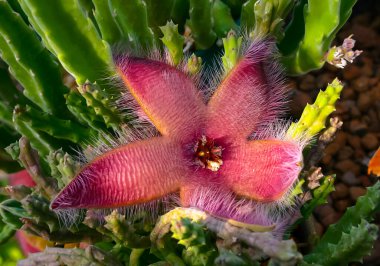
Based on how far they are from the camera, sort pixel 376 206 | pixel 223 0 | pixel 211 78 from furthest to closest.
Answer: pixel 223 0 → pixel 211 78 → pixel 376 206

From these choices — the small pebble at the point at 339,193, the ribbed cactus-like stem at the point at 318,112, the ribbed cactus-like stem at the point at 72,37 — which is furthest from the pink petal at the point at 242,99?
the small pebble at the point at 339,193

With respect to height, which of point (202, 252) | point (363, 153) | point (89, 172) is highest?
point (89, 172)

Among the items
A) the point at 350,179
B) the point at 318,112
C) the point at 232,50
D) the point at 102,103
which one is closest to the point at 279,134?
the point at 318,112

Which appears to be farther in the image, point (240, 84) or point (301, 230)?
point (301, 230)

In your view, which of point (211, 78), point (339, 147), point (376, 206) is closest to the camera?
point (376, 206)

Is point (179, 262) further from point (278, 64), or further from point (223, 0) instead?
point (223, 0)

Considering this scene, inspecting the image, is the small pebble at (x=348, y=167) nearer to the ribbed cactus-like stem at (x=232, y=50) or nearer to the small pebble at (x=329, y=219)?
the small pebble at (x=329, y=219)

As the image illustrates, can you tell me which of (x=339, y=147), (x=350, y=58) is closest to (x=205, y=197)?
(x=350, y=58)

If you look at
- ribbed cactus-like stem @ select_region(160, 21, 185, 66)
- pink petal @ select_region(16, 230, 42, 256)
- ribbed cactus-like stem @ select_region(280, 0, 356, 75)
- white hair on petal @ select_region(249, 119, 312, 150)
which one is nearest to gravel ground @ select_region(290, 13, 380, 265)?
ribbed cactus-like stem @ select_region(280, 0, 356, 75)
